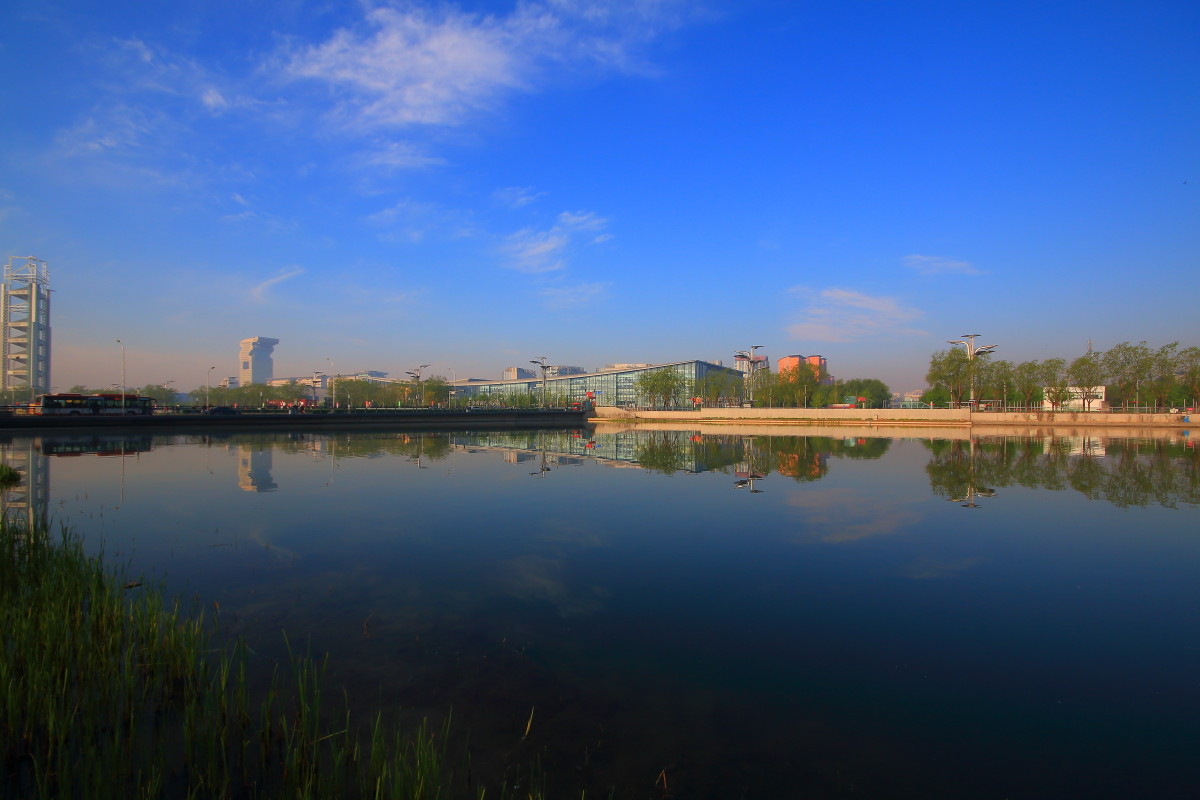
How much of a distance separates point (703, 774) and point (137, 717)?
13.5 feet

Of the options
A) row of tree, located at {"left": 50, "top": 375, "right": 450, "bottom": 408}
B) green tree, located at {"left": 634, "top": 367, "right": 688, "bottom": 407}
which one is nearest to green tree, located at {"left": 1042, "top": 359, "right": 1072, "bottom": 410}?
green tree, located at {"left": 634, "top": 367, "right": 688, "bottom": 407}

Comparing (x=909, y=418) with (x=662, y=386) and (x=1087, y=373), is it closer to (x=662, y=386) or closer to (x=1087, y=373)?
(x=1087, y=373)

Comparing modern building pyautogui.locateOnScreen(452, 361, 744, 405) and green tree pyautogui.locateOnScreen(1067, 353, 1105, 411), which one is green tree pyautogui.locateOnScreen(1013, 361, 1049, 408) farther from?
modern building pyautogui.locateOnScreen(452, 361, 744, 405)

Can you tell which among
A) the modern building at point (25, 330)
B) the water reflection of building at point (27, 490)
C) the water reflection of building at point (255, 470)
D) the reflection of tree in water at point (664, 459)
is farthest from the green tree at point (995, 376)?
the modern building at point (25, 330)

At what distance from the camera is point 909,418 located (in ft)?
209

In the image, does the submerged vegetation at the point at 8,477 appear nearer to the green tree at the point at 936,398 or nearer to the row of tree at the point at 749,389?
the row of tree at the point at 749,389

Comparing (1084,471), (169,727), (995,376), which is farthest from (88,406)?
(995,376)

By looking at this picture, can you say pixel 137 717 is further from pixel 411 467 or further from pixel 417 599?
pixel 411 467

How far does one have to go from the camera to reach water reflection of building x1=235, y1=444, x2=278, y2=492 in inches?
641

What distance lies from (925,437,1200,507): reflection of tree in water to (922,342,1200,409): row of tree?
34326 mm

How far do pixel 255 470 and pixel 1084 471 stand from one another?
27.7 meters

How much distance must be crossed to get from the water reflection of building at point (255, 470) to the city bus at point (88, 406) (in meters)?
31.7

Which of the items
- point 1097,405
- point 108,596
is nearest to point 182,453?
point 108,596

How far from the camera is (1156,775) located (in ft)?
13.1
